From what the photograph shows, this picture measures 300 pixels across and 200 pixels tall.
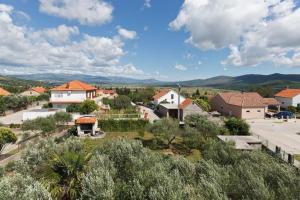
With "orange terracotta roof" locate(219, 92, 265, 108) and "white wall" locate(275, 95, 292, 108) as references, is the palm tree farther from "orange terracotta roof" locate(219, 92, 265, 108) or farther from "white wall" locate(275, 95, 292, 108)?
"white wall" locate(275, 95, 292, 108)

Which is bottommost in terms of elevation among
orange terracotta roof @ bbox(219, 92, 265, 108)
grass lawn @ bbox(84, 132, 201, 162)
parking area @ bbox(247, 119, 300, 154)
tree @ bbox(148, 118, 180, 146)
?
grass lawn @ bbox(84, 132, 201, 162)

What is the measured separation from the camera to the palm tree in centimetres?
1295

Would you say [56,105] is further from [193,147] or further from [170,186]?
[170,186]

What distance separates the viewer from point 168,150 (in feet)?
100

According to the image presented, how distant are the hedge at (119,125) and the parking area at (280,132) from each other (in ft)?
63.8

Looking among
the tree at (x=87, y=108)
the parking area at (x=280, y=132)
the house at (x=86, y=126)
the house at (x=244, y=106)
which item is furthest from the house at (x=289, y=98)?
the house at (x=86, y=126)

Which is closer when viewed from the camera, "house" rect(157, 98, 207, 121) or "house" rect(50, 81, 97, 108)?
"house" rect(157, 98, 207, 121)

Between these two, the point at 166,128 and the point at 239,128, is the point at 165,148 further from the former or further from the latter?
the point at 239,128

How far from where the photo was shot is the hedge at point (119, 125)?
135 feet

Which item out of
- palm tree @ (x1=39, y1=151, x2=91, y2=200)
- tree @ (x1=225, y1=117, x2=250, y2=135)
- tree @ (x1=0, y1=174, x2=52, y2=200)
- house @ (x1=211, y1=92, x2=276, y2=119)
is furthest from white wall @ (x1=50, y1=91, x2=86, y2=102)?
tree @ (x1=0, y1=174, x2=52, y2=200)

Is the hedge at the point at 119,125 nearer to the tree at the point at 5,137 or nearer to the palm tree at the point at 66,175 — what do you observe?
the tree at the point at 5,137

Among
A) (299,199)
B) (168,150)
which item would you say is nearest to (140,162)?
(299,199)

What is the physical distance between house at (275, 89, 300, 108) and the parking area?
16.7 metres

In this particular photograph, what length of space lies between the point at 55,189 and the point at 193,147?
20.2 meters
